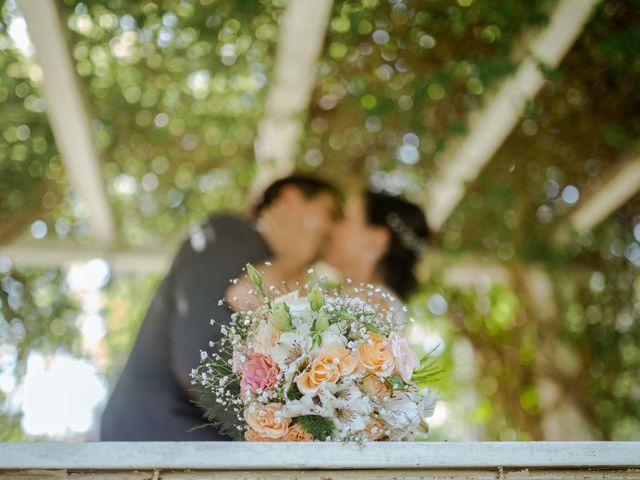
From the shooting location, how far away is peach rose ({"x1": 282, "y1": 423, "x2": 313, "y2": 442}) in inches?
55.2

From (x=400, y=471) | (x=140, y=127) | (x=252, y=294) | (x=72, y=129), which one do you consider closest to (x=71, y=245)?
(x=140, y=127)

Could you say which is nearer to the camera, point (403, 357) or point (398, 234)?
point (403, 357)

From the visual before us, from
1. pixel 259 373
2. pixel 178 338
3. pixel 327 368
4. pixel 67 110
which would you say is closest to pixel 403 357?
pixel 327 368

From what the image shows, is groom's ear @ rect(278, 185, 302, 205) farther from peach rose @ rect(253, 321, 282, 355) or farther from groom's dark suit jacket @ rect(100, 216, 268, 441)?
peach rose @ rect(253, 321, 282, 355)

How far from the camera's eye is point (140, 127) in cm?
389

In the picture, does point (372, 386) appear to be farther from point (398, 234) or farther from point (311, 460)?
point (398, 234)

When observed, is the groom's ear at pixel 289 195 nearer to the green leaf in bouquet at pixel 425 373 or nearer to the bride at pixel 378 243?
the bride at pixel 378 243

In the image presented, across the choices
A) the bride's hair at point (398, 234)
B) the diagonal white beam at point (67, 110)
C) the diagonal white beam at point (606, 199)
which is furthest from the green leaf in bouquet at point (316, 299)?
the diagonal white beam at point (606, 199)

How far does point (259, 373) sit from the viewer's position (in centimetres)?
141

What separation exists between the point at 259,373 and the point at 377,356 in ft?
0.70

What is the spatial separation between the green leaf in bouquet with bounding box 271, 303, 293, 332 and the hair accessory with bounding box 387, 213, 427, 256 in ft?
8.13

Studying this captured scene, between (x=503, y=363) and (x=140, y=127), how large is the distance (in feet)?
8.23

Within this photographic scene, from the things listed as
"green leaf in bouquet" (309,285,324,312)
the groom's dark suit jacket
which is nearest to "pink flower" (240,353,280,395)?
"green leaf in bouquet" (309,285,324,312)

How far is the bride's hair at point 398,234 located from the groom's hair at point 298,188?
10.2 inches
